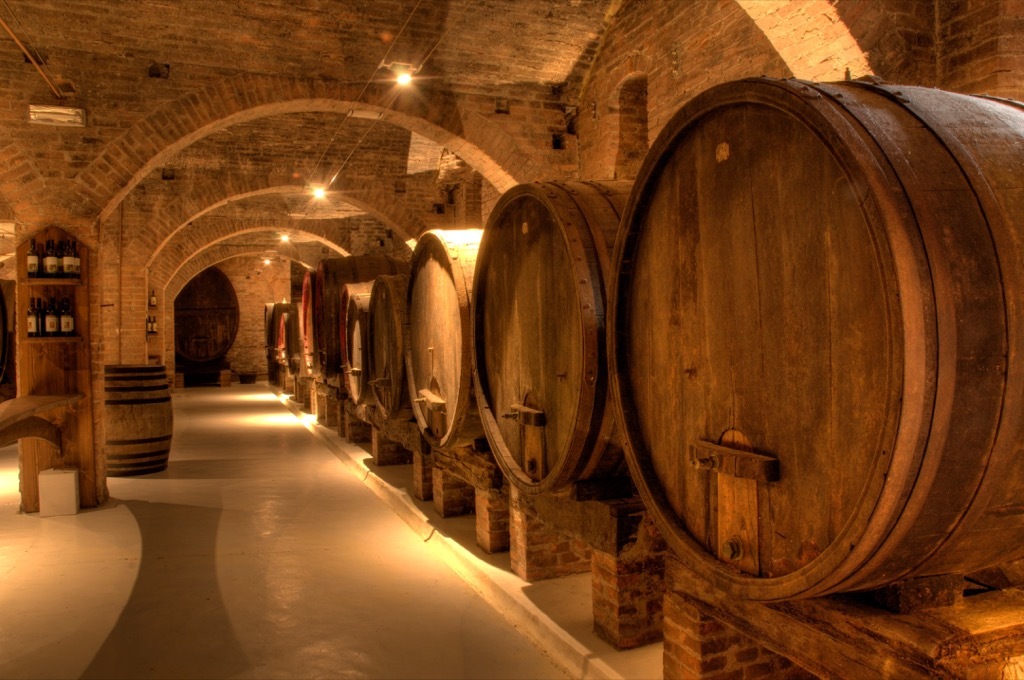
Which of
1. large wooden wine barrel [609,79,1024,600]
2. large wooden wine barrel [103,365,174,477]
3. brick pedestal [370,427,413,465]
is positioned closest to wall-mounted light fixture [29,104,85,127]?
large wooden wine barrel [103,365,174,477]

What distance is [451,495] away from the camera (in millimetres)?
5391

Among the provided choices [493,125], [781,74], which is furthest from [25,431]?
[781,74]

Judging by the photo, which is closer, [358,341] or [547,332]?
[547,332]

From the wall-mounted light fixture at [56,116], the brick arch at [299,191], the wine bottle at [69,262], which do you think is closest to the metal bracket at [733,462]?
the wine bottle at [69,262]

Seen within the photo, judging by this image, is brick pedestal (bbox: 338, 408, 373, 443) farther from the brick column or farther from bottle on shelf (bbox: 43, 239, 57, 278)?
the brick column

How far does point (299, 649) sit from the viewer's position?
11.4 feet

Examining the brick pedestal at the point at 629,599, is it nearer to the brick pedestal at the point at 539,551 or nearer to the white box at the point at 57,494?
the brick pedestal at the point at 539,551

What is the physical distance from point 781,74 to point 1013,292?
12.4ft

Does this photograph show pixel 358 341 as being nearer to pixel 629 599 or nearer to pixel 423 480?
pixel 423 480

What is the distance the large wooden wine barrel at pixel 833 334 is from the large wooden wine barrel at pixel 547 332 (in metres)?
0.39

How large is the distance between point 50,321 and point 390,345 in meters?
3.21

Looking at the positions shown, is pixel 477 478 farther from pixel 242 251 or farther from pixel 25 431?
pixel 242 251

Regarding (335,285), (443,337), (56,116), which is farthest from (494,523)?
(56,116)

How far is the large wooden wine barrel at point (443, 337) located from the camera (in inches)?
143
